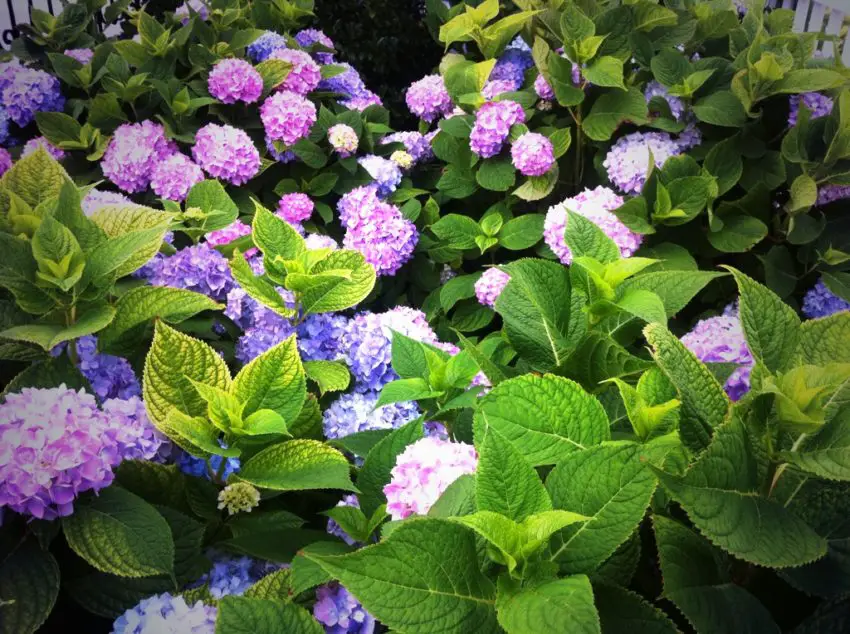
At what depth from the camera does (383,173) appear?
2152 millimetres

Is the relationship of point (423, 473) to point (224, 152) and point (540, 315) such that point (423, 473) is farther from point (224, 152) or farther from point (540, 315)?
point (224, 152)

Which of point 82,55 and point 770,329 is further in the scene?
point 82,55

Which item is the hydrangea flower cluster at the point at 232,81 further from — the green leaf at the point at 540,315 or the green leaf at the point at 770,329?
the green leaf at the point at 770,329

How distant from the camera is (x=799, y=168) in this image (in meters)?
1.83

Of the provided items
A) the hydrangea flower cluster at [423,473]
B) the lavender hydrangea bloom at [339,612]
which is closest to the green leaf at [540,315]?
the hydrangea flower cluster at [423,473]

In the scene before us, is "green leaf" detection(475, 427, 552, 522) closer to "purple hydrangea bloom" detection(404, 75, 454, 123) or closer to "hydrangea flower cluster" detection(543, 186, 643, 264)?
"hydrangea flower cluster" detection(543, 186, 643, 264)

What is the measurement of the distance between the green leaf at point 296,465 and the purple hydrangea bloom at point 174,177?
1.23 meters

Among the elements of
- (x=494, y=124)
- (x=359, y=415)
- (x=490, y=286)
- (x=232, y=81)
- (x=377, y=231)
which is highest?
(x=232, y=81)

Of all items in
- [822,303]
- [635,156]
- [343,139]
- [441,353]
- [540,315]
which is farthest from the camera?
[343,139]

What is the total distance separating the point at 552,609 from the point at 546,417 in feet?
0.79

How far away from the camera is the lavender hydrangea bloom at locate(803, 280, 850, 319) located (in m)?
1.79

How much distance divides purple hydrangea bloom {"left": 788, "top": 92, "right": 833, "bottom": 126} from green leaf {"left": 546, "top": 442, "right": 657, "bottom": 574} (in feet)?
5.28

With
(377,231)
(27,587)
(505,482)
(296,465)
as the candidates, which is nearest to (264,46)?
(377,231)

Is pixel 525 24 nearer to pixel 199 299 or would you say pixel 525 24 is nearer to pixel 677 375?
pixel 199 299
